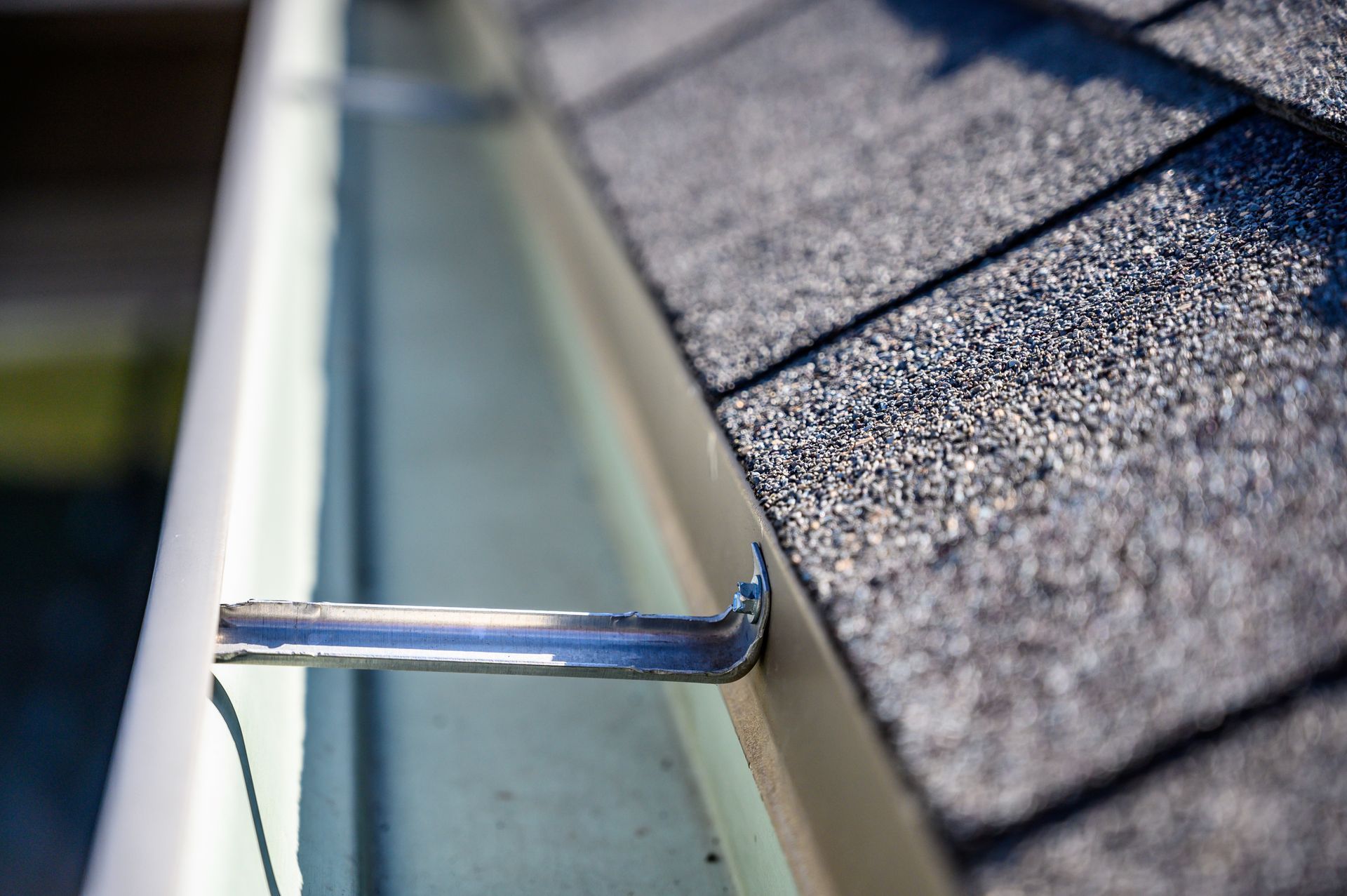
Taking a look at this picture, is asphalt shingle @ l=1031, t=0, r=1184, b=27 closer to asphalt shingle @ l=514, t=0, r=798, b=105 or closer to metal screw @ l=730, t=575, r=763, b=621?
asphalt shingle @ l=514, t=0, r=798, b=105

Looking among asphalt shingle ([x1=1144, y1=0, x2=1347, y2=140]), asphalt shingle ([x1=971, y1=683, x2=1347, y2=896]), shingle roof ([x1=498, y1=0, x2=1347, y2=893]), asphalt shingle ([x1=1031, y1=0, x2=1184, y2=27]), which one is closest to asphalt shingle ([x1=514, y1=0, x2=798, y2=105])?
shingle roof ([x1=498, y1=0, x2=1347, y2=893])

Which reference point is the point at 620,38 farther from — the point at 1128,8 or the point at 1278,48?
the point at 1278,48

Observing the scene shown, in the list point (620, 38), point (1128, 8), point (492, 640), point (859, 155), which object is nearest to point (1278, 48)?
point (1128, 8)

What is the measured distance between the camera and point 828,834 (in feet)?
2.14

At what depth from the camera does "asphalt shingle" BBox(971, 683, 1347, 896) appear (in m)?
0.46

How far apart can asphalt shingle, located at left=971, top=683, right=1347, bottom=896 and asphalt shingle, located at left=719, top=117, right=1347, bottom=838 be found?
0.7 inches

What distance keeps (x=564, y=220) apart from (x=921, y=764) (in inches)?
54.2

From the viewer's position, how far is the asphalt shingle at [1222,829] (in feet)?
1.51

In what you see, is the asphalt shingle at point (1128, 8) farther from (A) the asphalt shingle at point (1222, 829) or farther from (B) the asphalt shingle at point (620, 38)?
(A) the asphalt shingle at point (1222, 829)

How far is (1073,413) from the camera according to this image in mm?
677

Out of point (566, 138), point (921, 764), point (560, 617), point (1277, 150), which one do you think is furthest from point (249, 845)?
point (566, 138)

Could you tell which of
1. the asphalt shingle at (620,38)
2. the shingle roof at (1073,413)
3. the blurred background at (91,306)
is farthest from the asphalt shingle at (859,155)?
the blurred background at (91,306)

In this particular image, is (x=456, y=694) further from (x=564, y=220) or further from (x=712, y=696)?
(x=564, y=220)

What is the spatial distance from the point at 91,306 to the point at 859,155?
377 centimetres
